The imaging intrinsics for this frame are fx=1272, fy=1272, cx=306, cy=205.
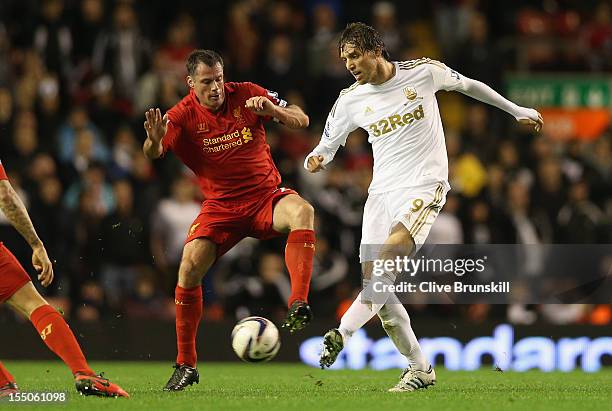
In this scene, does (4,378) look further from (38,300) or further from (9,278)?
(9,278)

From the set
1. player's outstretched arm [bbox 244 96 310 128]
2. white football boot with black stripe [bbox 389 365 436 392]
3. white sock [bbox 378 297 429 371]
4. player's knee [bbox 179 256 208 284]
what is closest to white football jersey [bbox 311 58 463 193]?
player's outstretched arm [bbox 244 96 310 128]

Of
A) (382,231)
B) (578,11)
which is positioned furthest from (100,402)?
(578,11)

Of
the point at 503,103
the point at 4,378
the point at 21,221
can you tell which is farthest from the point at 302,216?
the point at 4,378

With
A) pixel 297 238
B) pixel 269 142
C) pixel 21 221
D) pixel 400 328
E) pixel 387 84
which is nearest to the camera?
pixel 21 221

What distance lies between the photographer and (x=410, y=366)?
953 centimetres

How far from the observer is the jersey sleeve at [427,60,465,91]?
9570 millimetres

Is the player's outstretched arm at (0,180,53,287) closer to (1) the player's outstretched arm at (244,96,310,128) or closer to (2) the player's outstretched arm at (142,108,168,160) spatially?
(2) the player's outstretched arm at (142,108,168,160)

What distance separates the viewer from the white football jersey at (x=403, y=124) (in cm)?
936

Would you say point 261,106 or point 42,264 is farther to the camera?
point 261,106

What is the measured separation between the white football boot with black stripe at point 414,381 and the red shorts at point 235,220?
142 cm

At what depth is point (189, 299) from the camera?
9.43 m

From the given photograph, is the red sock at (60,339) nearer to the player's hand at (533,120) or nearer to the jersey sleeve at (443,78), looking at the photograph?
the jersey sleeve at (443,78)

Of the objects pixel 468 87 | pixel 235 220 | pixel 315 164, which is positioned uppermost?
pixel 468 87

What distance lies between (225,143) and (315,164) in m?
0.71
